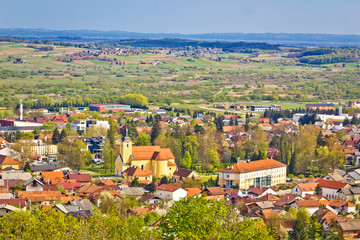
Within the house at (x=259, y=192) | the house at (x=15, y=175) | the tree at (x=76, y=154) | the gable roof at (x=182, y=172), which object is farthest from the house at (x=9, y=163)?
the house at (x=259, y=192)

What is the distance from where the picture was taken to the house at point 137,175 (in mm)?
43500

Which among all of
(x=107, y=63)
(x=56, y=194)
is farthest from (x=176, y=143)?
(x=107, y=63)

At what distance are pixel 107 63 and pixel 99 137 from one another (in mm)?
114603

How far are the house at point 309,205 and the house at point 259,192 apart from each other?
3.73 metres

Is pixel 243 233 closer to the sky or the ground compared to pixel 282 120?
closer to the sky

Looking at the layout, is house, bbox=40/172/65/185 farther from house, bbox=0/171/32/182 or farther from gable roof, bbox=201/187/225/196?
gable roof, bbox=201/187/225/196

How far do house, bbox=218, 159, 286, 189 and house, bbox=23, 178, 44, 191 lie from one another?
10624 millimetres

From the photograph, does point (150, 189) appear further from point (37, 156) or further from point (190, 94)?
point (190, 94)

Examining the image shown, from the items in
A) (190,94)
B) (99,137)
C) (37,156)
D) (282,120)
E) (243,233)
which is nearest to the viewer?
(243,233)

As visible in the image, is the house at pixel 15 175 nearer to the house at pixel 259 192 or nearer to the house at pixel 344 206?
the house at pixel 259 192

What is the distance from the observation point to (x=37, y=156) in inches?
1969

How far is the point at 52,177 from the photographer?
137 ft

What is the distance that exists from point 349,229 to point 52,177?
17.6 m

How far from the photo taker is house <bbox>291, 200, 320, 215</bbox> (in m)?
35.5
